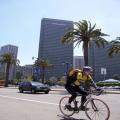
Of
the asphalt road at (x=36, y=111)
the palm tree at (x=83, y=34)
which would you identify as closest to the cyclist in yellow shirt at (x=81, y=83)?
the asphalt road at (x=36, y=111)

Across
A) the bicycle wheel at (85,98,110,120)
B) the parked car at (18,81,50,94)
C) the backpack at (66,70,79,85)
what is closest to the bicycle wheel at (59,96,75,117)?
the backpack at (66,70,79,85)

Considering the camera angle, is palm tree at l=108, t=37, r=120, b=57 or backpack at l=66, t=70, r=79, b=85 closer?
backpack at l=66, t=70, r=79, b=85

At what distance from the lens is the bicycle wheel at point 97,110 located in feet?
25.2

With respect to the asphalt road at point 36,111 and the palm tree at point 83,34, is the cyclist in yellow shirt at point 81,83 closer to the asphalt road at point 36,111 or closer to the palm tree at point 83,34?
the asphalt road at point 36,111

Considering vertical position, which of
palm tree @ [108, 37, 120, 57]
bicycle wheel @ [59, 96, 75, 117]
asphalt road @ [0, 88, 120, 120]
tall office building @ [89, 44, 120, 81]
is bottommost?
asphalt road @ [0, 88, 120, 120]

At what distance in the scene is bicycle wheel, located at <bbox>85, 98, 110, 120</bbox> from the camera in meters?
7.68

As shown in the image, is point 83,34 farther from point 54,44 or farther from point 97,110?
point 54,44

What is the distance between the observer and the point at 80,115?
9258mm

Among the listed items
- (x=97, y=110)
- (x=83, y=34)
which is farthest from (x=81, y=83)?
(x=83, y=34)

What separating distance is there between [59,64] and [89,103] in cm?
15213

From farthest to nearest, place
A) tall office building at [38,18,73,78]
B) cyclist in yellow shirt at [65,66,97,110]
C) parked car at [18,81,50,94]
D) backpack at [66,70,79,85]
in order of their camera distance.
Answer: tall office building at [38,18,73,78] < parked car at [18,81,50,94] < backpack at [66,70,79,85] < cyclist in yellow shirt at [65,66,97,110]

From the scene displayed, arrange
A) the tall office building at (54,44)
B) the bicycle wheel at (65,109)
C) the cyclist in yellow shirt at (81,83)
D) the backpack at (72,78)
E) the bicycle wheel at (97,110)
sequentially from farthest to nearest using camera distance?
the tall office building at (54,44) < the bicycle wheel at (65,109) < the backpack at (72,78) < the cyclist in yellow shirt at (81,83) < the bicycle wheel at (97,110)

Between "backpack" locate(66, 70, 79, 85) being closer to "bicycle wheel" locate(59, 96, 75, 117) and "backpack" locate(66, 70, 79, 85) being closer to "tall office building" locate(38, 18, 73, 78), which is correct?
"bicycle wheel" locate(59, 96, 75, 117)

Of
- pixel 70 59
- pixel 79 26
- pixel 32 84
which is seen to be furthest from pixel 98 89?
pixel 70 59
